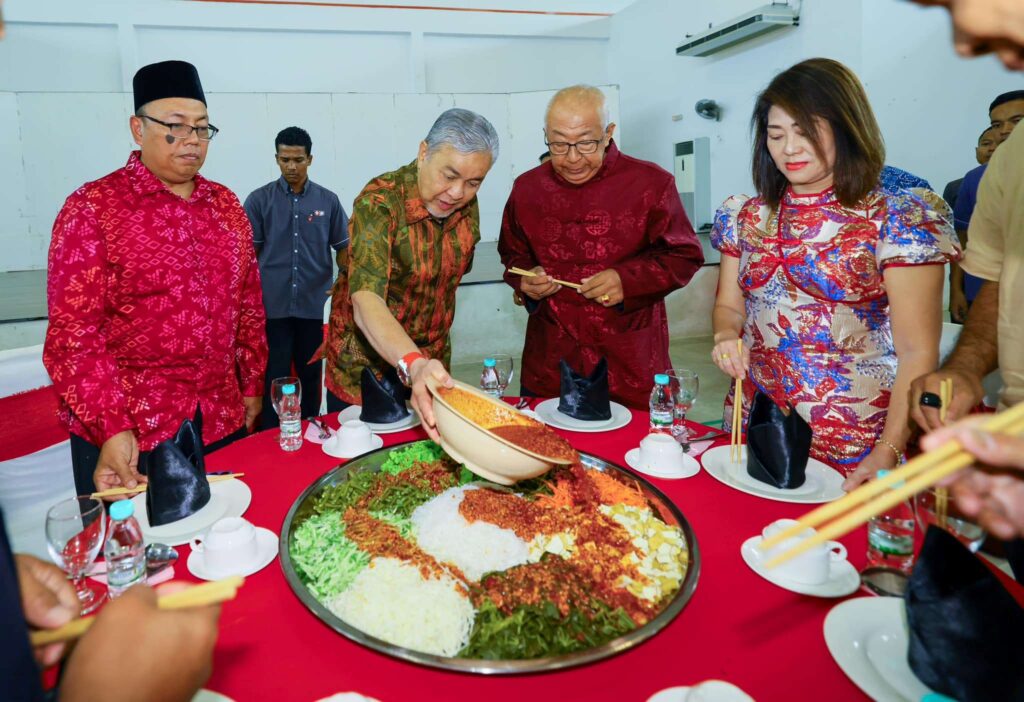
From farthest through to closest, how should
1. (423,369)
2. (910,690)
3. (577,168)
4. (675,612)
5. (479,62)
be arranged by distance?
(479,62), (577,168), (423,369), (675,612), (910,690)

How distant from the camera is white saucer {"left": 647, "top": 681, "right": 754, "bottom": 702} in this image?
2.40 feet

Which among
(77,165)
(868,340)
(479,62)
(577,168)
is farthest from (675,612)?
(479,62)

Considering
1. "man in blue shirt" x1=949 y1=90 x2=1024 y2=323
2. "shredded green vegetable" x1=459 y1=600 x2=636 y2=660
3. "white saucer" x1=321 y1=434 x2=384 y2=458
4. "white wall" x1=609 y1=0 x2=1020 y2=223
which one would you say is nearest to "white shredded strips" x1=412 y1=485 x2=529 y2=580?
"shredded green vegetable" x1=459 y1=600 x2=636 y2=660

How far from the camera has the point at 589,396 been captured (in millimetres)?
1785

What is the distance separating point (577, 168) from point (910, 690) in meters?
1.99

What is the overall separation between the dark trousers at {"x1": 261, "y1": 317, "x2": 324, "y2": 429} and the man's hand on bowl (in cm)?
270

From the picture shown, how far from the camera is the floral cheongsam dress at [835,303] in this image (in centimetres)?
161

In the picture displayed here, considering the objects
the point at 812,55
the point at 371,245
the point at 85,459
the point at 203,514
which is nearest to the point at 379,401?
the point at 371,245

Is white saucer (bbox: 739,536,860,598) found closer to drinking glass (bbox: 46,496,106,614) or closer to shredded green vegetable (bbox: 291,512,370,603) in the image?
shredded green vegetable (bbox: 291,512,370,603)

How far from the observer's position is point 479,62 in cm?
1137

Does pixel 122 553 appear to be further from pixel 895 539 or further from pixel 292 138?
pixel 292 138

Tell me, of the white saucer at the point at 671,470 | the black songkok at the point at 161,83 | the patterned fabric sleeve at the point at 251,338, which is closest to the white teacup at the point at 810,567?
the white saucer at the point at 671,470

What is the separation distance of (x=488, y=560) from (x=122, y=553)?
595mm

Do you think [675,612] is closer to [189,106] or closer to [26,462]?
[189,106]
